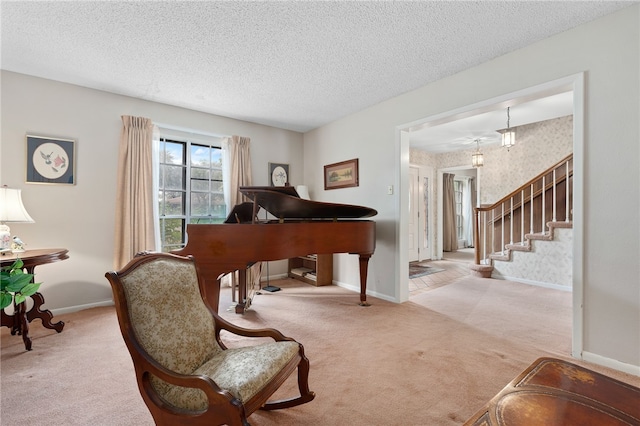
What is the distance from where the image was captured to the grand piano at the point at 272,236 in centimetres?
218

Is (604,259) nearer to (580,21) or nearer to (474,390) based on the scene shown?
(474,390)

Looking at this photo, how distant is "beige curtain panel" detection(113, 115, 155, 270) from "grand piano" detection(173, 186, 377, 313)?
1.08 metres

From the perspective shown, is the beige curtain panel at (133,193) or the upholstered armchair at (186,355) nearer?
the upholstered armchair at (186,355)

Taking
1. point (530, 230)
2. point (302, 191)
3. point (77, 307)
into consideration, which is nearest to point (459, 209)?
point (530, 230)

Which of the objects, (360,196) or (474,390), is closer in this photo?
(474,390)

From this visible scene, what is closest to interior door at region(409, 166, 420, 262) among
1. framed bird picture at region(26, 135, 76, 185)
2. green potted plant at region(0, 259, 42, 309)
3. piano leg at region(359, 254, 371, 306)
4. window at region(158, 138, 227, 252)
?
piano leg at region(359, 254, 371, 306)

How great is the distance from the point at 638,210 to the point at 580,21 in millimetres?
1423

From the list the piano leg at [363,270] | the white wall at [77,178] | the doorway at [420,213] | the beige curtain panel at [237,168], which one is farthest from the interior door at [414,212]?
the white wall at [77,178]

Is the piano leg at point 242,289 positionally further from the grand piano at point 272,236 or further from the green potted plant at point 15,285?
the green potted plant at point 15,285

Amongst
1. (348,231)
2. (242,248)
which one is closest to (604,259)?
(348,231)

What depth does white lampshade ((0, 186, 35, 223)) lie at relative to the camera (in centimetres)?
238

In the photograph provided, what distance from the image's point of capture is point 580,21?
209cm

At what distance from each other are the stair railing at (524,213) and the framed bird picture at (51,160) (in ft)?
19.1

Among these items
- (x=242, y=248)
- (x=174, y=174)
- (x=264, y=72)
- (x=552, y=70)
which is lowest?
(x=242, y=248)
